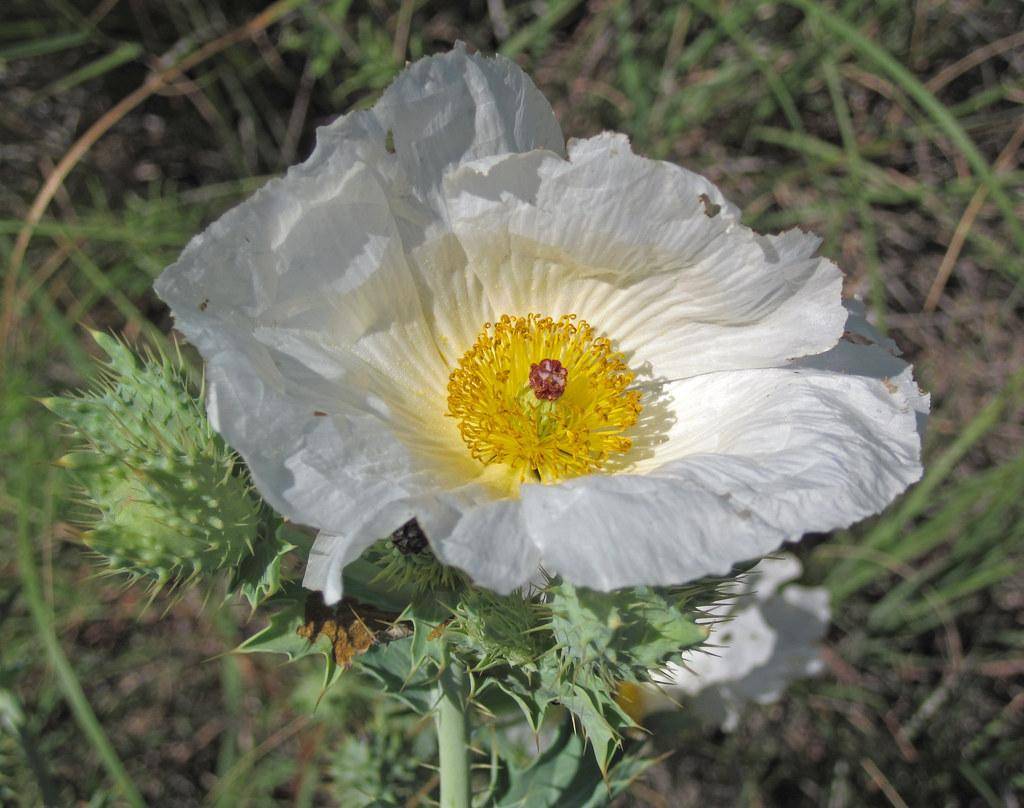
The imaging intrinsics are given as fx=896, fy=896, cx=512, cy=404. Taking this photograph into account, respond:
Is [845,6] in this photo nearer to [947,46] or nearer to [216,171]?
[947,46]

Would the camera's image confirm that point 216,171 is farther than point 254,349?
Yes

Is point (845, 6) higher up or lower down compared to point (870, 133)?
higher up

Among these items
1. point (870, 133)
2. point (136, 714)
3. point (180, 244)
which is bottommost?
point (136, 714)

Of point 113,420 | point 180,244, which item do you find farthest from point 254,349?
point 180,244

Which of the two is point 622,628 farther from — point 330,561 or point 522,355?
point 522,355

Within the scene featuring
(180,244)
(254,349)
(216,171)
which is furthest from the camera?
(216,171)

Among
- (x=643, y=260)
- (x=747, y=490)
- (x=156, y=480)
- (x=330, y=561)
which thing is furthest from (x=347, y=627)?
(x=643, y=260)

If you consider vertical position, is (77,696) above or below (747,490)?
below

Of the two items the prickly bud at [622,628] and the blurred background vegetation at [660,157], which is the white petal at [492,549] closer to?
the prickly bud at [622,628]
